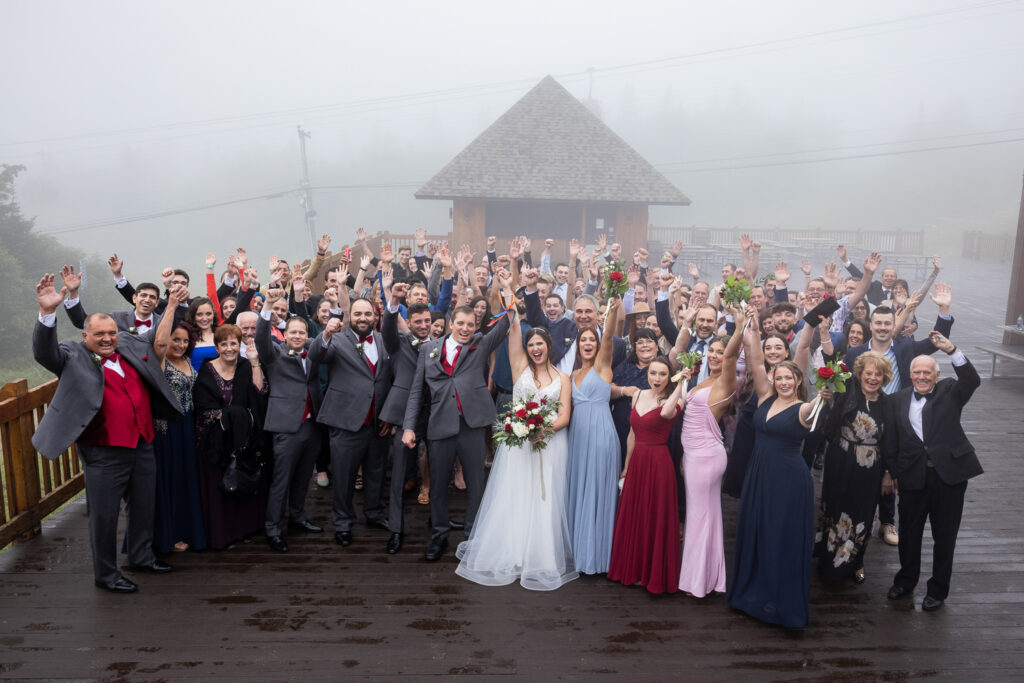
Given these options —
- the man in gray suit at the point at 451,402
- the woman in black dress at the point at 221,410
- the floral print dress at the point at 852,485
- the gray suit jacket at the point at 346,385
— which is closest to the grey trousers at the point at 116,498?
the woman in black dress at the point at 221,410

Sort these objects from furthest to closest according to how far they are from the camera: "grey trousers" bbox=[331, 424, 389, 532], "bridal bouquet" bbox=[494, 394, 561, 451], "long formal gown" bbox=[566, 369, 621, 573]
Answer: "grey trousers" bbox=[331, 424, 389, 532]
"long formal gown" bbox=[566, 369, 621, 573]
"bridal bouquet" bbox=[494, 394, 561, 451]

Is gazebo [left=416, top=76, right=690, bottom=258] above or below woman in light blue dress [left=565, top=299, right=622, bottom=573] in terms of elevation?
above

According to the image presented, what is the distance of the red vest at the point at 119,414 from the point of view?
5371 millimetres

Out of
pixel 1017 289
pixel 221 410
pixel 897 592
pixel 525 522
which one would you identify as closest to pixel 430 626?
pixel 525 522

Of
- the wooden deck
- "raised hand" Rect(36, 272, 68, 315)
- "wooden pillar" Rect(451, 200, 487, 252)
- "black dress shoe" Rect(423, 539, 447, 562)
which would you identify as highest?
"wooden pillar" Rect(451, 200, 487, 252)

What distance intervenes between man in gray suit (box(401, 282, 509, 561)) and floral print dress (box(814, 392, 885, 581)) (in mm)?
2788

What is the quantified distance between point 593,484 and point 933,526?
8.40 feet

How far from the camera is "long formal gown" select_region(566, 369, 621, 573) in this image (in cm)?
589

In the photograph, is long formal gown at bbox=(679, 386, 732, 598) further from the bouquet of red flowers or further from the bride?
the bouquet of red flowers

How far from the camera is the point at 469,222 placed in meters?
28.6

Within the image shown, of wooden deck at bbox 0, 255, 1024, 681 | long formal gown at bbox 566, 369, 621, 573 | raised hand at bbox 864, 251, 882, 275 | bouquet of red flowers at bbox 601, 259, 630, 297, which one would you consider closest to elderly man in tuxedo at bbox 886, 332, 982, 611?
wooden deck at bbox 0, 255, 1024, 681

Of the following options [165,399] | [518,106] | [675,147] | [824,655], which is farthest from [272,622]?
[675,147]

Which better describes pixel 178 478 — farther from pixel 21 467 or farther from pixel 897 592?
pixel 897 592

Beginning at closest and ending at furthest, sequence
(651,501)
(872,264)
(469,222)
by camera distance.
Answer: (651,501)
(872,264)
(469,222)
